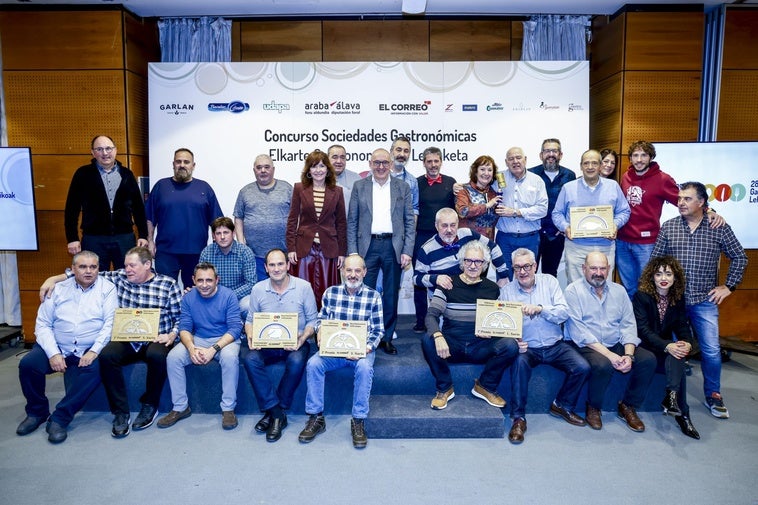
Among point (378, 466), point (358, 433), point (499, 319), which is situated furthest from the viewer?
point (499, 319)

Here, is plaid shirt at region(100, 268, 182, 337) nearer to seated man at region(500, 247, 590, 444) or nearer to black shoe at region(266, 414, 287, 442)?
black shoe at region(266, 414, 287, 442)

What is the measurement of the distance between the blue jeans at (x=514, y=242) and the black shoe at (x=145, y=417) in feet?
9.10

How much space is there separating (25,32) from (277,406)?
458cm

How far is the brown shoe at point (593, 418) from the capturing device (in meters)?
3.29

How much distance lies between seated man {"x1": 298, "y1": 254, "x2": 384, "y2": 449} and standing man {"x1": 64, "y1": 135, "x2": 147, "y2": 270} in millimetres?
1855

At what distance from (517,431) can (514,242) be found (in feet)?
5.00

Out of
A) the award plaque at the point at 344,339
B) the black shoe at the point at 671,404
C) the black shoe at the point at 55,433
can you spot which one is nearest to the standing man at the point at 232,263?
the award plaque at the point at 344,339

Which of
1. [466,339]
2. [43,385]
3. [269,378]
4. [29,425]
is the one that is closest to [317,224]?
[269,378]

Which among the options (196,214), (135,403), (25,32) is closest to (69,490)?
(135,403)

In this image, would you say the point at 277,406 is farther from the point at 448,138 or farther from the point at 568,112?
the point at 568,112

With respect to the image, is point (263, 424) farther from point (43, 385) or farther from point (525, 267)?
point (525, 267)

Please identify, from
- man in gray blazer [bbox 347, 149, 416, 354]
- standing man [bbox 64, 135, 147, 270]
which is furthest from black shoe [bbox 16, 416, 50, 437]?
man in gray blazer [bbox 347, 149, 416, 354]

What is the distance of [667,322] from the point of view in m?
3.43

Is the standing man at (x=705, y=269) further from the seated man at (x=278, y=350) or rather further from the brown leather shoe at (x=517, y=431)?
the seated man at (x=278, y=350)
